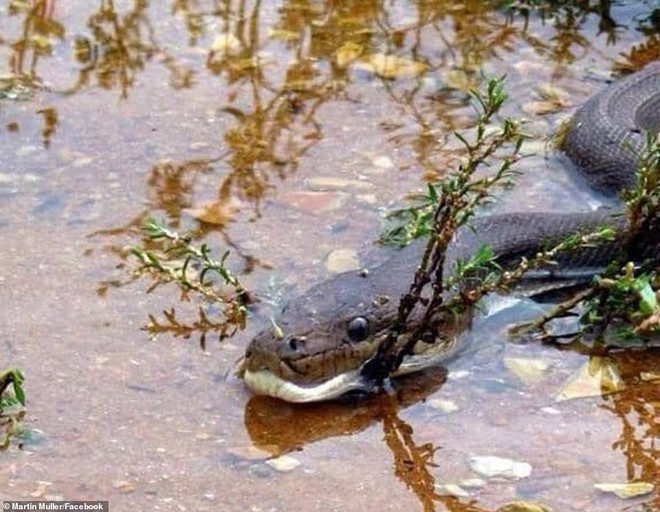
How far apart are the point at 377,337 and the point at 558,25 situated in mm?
3664

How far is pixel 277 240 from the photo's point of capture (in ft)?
19.7

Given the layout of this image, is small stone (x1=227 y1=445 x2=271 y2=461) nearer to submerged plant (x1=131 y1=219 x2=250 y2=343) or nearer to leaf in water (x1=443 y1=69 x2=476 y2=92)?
submerged plant (x1=131 y1=219 x2=250 y2=343)

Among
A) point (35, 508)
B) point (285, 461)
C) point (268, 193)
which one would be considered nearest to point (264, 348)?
point (285, 461)

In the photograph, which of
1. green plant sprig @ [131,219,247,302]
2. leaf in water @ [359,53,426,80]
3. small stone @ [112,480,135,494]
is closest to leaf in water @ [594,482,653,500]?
small stone @ [112,480,135,494]

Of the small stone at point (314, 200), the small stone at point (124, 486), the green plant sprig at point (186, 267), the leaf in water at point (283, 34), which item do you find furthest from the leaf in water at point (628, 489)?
the leaf in water at point (283, 34)

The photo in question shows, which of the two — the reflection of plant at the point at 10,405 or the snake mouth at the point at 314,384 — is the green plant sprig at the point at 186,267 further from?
the reflection of plant at the point at 10,405

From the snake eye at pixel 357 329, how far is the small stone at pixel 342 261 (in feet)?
2.42

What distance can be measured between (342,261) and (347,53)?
7.08ft

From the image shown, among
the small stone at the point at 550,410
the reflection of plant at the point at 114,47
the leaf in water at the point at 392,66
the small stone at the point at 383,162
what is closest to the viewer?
the small stone at the point at 550,410

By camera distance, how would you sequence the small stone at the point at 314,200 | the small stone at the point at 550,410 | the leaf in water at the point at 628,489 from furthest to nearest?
the small stone at the point at 314,200 < the small stone at the point at 550,410 < the leaf in water at the point at 628,489

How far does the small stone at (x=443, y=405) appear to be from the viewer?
4.91 metres

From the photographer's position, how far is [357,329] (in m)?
5.01

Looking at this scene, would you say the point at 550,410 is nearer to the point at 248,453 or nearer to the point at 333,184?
the point at 248,453

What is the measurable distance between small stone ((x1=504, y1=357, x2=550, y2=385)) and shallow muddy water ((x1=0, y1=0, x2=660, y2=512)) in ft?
0.04
